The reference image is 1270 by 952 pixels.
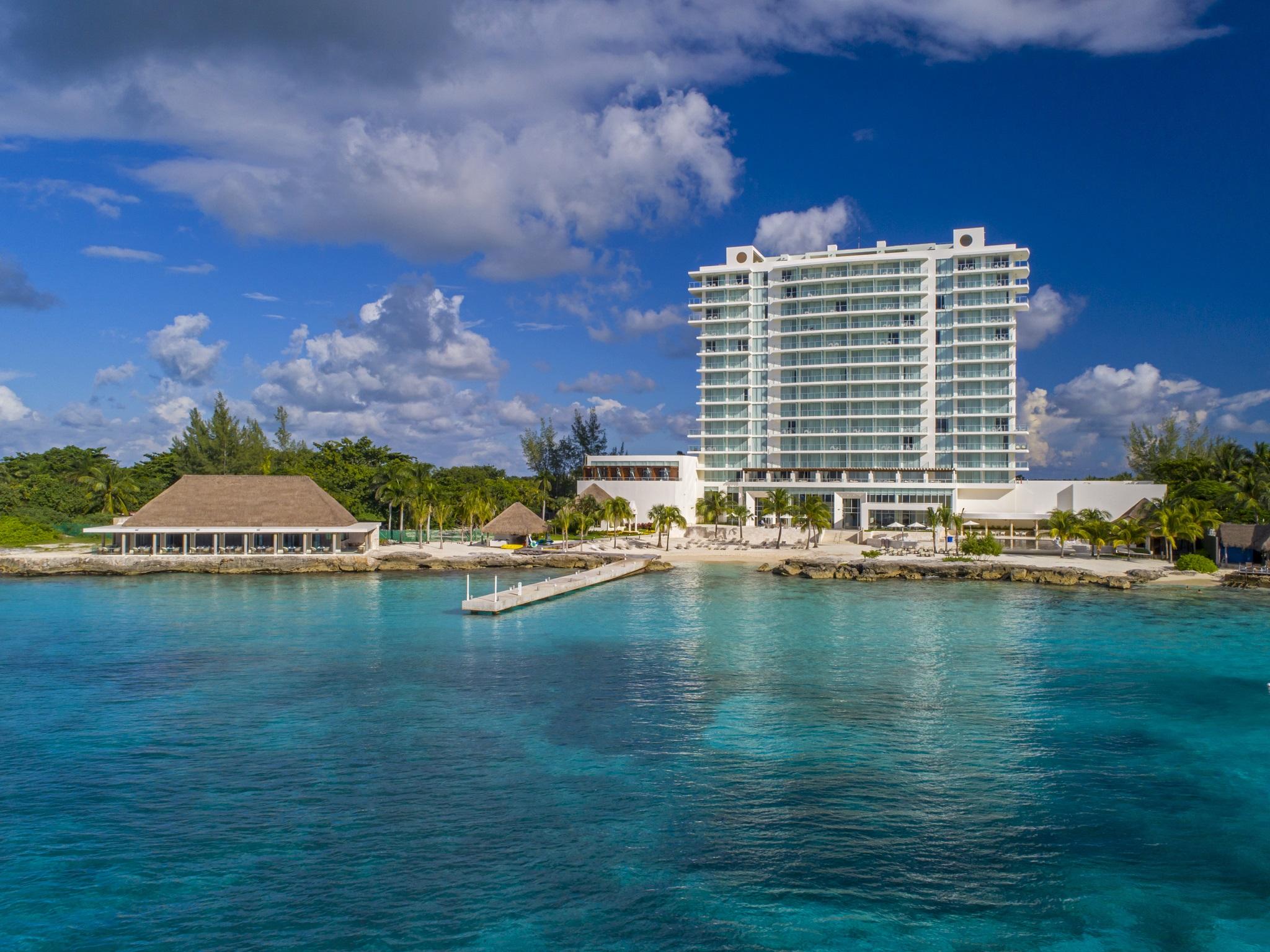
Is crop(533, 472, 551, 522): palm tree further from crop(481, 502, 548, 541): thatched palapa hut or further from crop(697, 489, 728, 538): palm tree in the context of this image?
crop(697, 489, 728, 538): palm tree

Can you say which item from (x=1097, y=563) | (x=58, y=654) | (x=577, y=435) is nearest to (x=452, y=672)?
(x=58, y=654)

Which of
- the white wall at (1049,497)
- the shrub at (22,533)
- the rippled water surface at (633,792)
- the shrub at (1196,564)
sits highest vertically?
the white wall at (1049,497)

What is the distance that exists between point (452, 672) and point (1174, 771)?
64.9 feet

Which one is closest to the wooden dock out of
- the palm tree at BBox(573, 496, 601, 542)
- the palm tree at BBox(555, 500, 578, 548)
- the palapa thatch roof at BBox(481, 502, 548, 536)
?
the palm tree at BBox(555, 500, 578, 548)

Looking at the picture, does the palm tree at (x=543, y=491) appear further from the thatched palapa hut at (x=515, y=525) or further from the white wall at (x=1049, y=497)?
the white wall at (x=1049, y=497)

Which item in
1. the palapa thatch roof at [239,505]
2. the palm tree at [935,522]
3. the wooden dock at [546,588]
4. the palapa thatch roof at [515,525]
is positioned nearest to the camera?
the wooden dock at [546,588]

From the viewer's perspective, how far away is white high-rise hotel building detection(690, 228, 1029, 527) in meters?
92.2

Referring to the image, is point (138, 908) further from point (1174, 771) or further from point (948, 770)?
point (1174, 771)

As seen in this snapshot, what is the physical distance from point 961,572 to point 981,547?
12.6 metres

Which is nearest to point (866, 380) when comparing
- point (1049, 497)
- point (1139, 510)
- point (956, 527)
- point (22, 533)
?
point (1049, 497)

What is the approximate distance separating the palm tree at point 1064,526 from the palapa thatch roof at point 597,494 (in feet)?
133

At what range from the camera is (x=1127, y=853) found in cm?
1463

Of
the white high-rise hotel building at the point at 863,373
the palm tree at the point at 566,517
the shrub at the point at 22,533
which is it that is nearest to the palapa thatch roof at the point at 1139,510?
the white high-rise hotel building at the point at 863,373

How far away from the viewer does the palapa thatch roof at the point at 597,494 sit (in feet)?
286
